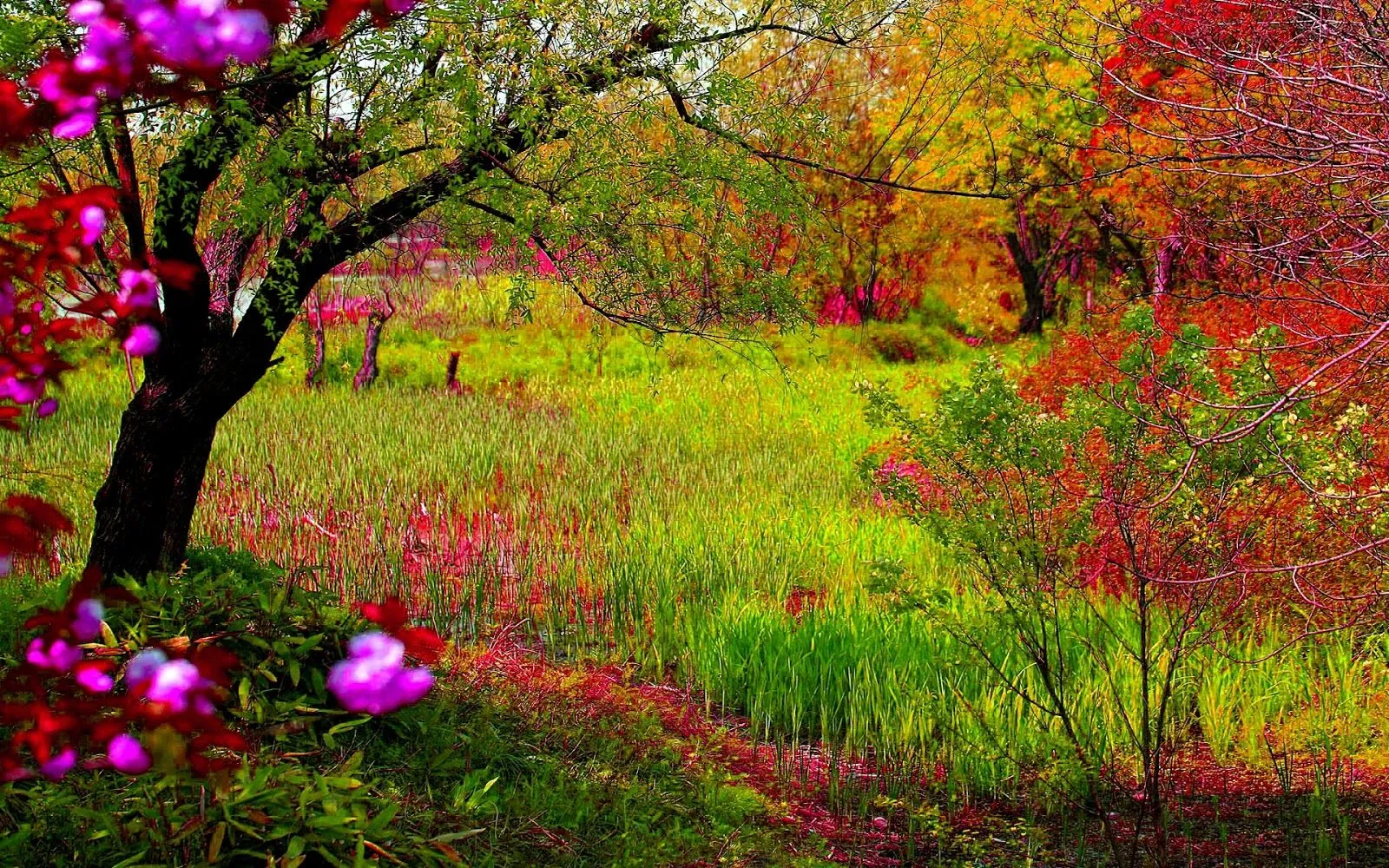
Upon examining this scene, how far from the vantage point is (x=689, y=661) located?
6.04 meters

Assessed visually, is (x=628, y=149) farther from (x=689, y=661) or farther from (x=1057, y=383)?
(x=1057, y=383)

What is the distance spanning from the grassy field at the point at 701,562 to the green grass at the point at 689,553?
0.08 ft

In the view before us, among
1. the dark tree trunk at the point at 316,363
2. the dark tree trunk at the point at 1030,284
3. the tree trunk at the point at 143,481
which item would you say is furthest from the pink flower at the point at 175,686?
the dark tree trunk at the point at 1030,284

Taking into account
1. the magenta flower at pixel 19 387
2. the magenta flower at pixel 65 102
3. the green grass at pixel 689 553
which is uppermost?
the magenta flower at pixel 65 102

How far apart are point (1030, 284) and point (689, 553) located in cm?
1668

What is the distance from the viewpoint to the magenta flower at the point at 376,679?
60.7 inches

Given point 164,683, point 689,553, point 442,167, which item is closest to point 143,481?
point 442,167

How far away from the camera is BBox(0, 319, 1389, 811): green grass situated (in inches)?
206

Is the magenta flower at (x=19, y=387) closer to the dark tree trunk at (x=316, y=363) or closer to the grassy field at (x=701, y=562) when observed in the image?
the grassy field at (x=701, y=562)

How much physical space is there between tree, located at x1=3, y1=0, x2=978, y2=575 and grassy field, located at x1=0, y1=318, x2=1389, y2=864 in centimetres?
70

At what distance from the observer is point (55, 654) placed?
1.71 metres

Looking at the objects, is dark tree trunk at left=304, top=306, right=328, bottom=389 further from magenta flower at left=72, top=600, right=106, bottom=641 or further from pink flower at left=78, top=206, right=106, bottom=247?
magenta flower at left=72, top=600, right=106, bottom=641

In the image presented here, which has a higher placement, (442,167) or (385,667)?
(442,167)

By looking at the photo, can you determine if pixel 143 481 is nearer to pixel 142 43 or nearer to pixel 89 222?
pixel 89 222
